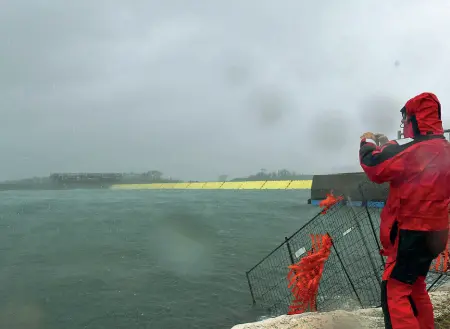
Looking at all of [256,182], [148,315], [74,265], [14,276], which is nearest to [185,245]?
[74,265]

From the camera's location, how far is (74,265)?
8.40 meters

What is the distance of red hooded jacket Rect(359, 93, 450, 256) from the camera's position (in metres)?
2.28

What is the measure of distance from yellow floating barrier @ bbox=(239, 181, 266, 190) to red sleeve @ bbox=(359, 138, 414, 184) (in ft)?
145

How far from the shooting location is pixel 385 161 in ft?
7.81

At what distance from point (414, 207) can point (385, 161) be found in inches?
13.7

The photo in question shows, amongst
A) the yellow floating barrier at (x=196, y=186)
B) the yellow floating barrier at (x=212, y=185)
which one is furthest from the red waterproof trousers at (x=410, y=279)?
the yellow floating barrier at (x=196, y=186)

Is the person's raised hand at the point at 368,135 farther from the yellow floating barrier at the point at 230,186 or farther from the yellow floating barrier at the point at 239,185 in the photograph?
the yellow floating barrier at the point at 230,186

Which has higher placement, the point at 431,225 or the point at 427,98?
the point at 427,98

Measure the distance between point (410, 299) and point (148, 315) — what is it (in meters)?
4.26

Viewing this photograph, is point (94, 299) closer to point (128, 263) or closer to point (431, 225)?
point (128, 263)

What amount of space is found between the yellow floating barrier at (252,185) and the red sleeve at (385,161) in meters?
→ 44.2

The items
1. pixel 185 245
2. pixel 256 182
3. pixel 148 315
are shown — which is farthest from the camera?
pixel 256 182

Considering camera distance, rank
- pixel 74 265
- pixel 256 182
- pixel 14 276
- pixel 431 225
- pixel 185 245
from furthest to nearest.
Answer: pixel 256 182
pixel 185 245
pixel 74 265
pixel 14 276
pixel 431 225

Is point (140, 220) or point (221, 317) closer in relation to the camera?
point (221, 317)
